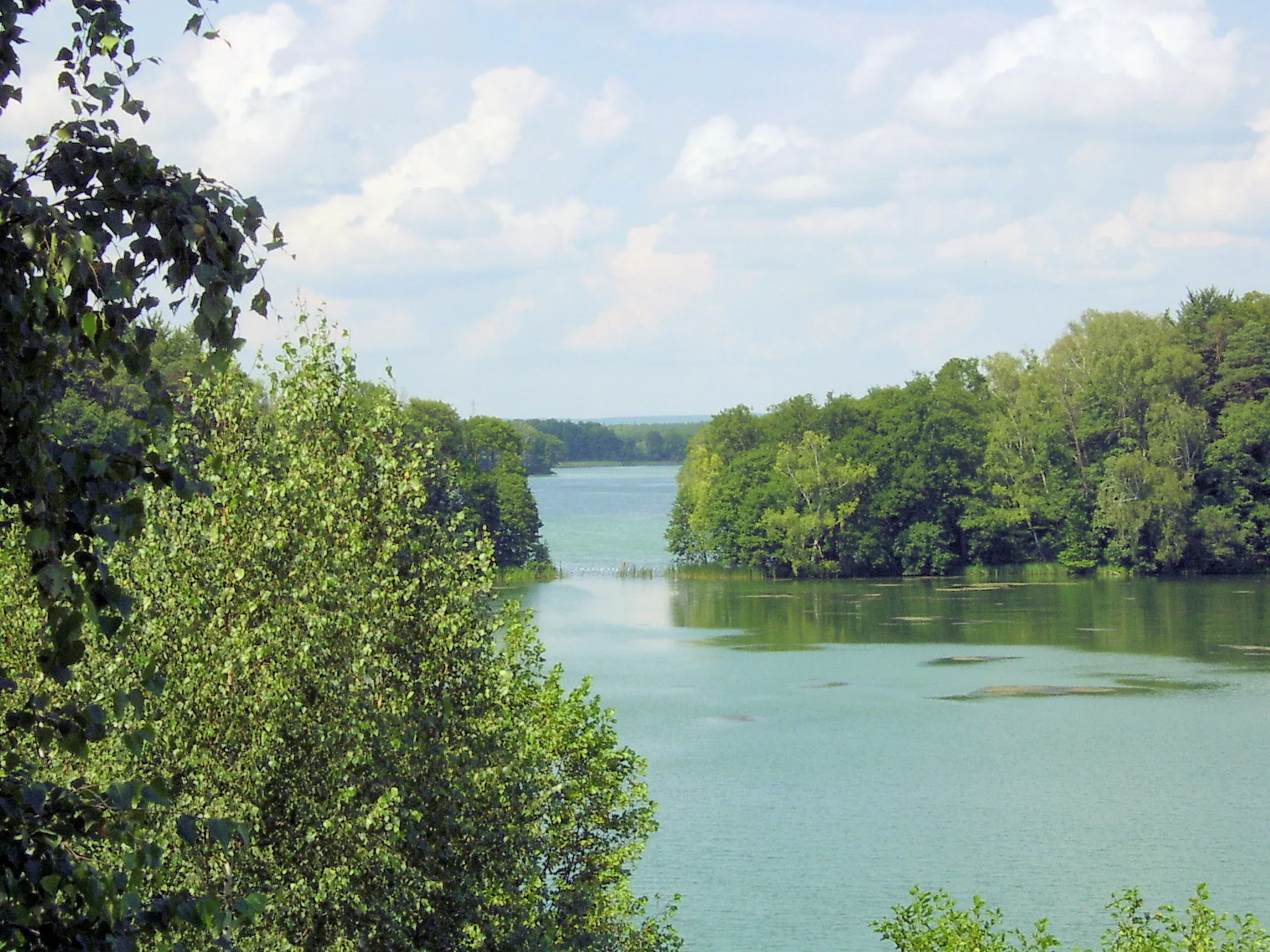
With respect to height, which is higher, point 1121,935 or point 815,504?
point 815,504

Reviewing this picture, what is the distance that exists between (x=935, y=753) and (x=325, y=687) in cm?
2411

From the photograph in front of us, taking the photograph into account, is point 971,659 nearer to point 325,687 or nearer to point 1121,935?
point 1121,935

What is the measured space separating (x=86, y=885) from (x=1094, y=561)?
7548 centimetres

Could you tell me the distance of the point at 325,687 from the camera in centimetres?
1191

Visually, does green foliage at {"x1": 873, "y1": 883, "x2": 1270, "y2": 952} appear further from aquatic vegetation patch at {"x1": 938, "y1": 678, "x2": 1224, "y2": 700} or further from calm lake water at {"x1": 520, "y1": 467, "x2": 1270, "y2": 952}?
aquatic vegetation patch at {"x1": 938, "y1": 678, "x2": 1224, "y2": 700}

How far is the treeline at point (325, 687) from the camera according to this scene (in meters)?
11.3

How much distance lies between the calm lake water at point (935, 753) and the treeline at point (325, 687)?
850 cm

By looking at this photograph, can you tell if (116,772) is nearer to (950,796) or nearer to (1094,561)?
(950,796)

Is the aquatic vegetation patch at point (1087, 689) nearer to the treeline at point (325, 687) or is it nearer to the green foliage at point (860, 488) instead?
the treeline at point (325, 687)

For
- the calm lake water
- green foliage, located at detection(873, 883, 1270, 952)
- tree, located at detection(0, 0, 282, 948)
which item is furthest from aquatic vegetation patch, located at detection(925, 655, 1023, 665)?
tree, located at detection(0, 0, 282, 948)

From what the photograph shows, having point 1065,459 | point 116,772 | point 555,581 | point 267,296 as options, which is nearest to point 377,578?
point 116,772

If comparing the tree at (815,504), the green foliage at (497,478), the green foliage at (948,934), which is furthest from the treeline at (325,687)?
the tree at (815,504)

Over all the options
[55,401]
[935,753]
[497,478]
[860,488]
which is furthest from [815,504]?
[55,401]

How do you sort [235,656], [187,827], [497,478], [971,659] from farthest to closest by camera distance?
1. [497,478]
2. [971,659]
3. [235,656]
4. [187,827]
